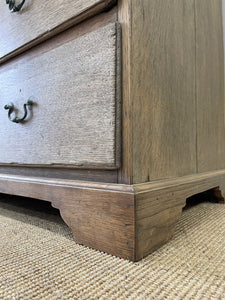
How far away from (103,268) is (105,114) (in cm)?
28

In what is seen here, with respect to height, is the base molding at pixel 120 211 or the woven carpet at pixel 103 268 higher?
the base molding at pixel 120 211

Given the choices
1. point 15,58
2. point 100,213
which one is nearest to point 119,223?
point 100,213

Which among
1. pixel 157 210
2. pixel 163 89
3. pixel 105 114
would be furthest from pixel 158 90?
pixel 157 210

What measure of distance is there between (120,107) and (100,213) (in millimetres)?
208

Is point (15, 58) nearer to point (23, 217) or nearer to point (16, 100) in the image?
point (16, 100)

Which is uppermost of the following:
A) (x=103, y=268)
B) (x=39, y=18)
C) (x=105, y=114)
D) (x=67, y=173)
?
(x=39, y=18)

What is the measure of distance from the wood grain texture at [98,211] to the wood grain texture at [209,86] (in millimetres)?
408

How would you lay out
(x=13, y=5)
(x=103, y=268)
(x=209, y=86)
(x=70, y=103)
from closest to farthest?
(x=103, y=268) < (x=70, y=103) < (x=13, y=5) < (x=209, y=86)

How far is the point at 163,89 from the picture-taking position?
1.79 feet

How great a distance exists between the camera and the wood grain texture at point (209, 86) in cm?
77

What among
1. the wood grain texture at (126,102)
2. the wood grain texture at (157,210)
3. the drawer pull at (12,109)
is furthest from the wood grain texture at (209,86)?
the drawer pull at (12,109)

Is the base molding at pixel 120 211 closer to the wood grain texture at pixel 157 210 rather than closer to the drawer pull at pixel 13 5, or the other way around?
the wood grain texture at pixel 157 210

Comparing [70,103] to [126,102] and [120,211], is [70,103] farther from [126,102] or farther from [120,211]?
[120,211]

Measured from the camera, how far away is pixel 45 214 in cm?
75
